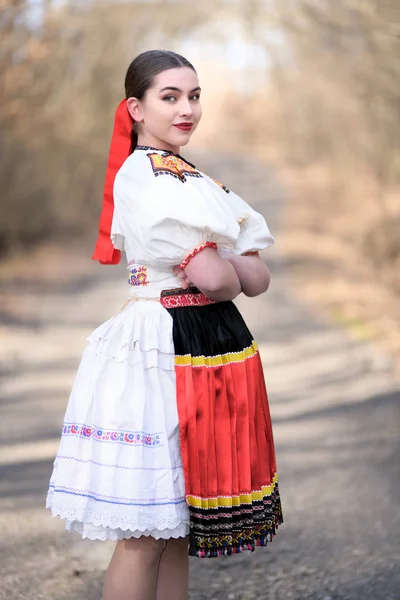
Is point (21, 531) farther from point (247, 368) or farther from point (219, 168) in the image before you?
point (219, 168)

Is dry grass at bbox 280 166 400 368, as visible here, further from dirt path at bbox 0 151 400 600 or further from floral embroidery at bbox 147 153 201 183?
floral embroidery at bbox 147 153 201 183

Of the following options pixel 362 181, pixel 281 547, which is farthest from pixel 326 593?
pixel 362 181

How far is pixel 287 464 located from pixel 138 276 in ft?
7.47

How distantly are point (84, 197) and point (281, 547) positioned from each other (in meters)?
9.48

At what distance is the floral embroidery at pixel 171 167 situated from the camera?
229cm

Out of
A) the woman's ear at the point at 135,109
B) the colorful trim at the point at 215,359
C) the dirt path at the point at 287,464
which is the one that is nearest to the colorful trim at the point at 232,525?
the colorful trim at the point at 215,359

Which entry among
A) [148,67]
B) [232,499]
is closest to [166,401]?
[232,499]

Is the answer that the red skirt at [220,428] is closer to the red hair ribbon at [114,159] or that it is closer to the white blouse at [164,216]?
the white blouse at [164,216]

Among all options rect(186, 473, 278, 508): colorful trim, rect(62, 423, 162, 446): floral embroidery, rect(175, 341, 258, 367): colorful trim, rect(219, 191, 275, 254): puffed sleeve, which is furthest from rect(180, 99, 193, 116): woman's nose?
rect(186, 473, 278, 508): colorful trim

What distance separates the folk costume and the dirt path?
906 mm

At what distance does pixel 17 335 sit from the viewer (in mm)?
7762

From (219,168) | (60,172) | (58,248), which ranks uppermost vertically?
(219,168)

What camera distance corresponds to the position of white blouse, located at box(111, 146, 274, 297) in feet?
7.32

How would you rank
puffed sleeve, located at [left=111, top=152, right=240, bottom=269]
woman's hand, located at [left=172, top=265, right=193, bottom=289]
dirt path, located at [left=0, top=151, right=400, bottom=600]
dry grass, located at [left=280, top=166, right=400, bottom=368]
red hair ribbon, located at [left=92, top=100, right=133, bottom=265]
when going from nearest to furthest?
puffed sleeve, located at [left=111, top=152, right=240, bottom=269] < woman's hand, located at [left=172, top=265, right=193, bottom=289] < red hair ribbon, located at [left=92, top=100, right=133, bottom=265] < dirt path, located at [left=0, top=151, right=400, bottom=600] < dry grass, located at [left=280, top=166, right=400, bottom=368]
